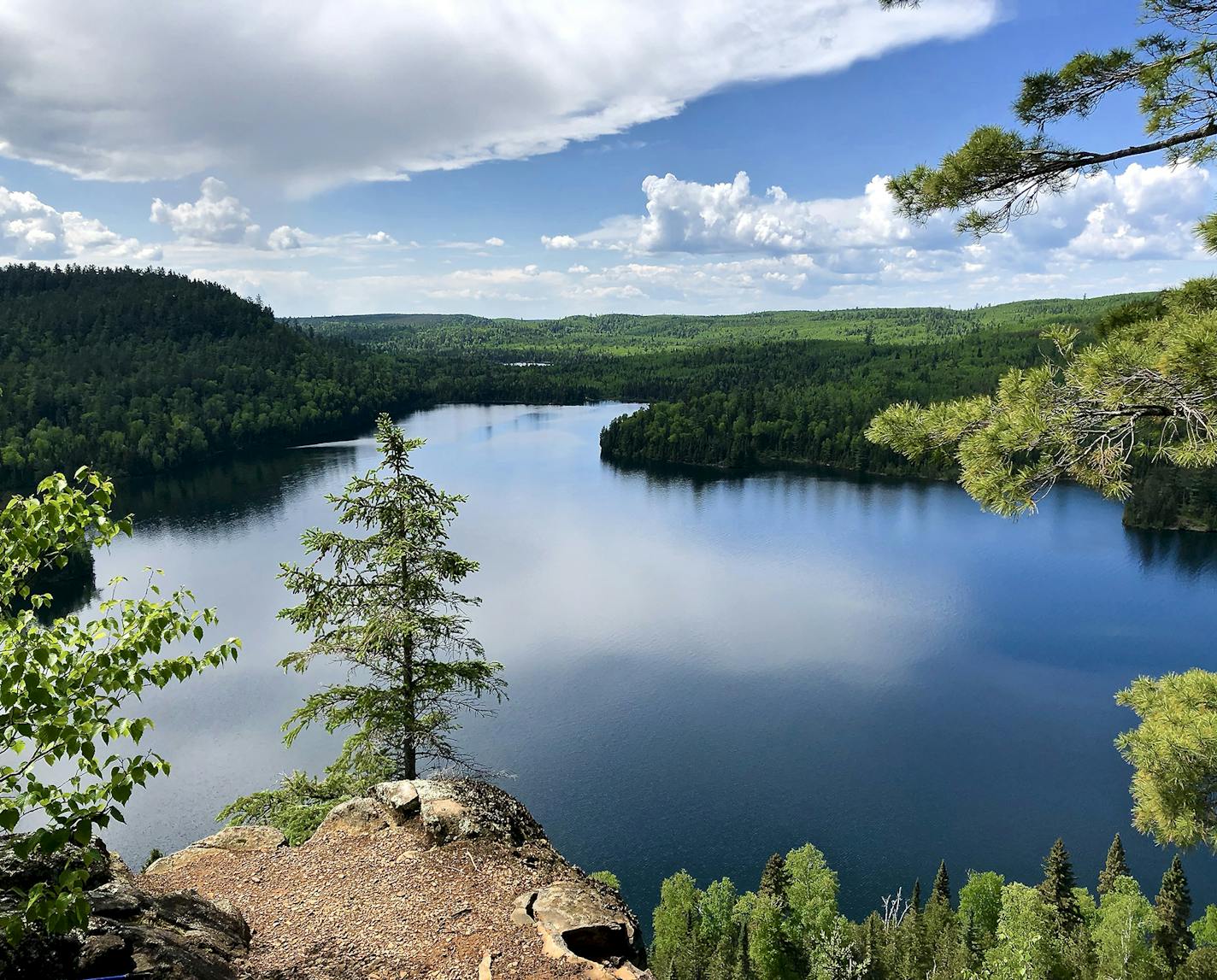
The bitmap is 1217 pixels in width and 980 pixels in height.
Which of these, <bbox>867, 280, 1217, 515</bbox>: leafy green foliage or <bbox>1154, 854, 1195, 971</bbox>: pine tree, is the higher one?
<bbox>867, 280, 1217, 515</bbox>: leafy green foliage

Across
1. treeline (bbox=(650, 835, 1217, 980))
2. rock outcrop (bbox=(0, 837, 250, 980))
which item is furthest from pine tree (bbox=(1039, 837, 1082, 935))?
rock outcrop (bbox=(0, 837, 250, 980))

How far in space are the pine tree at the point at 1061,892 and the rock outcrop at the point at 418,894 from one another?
75.2ft

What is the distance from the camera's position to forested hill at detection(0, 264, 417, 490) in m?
95.1

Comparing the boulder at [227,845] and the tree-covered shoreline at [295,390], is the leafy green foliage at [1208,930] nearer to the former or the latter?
the boulder at [227,845]

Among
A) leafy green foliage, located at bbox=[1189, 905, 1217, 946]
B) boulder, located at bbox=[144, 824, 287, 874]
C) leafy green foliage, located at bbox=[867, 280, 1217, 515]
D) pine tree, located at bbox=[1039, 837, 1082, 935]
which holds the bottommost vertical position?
leafy green foliage, located at bbox=[1189, 905, 1217, 946]

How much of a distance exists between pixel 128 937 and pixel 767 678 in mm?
38643

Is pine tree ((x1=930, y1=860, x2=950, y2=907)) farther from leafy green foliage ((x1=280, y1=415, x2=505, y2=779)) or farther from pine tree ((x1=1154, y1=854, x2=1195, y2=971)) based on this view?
leafy green foliage ((x1=280, y1=415, x2=505, y2=779))

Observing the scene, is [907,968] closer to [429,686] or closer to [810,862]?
[810,862]

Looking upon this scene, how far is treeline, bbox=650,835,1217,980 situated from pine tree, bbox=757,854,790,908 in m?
0.04

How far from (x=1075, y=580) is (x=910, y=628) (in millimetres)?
18140

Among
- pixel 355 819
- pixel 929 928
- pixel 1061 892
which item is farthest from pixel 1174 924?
pixel 355 819

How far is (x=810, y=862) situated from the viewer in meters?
25.2

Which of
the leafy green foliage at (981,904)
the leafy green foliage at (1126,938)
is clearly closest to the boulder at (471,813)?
the leafy green foliage at (981,904)

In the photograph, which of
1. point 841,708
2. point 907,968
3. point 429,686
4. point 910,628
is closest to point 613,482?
point 910,628
